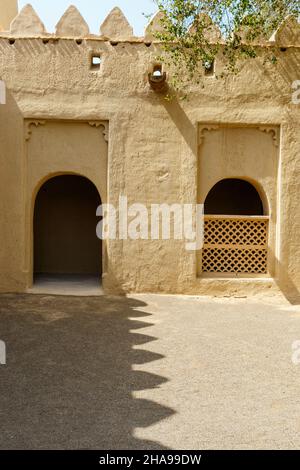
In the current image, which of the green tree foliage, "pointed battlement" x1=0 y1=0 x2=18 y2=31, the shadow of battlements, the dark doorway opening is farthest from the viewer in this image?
"pointed battlement" x1=0 y1=0 x2=18 y2=31

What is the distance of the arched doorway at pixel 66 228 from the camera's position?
11.5 meters

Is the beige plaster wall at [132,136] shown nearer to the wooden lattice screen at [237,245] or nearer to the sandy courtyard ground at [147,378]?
the wooden lattice screen at [237,245]

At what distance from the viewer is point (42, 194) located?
37.9ft

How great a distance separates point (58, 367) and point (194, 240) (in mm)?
4422

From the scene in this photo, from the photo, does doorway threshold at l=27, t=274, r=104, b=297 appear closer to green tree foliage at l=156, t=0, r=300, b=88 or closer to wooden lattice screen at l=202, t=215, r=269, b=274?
wooden lattice screen at l=202, t=215, r=269, b=274

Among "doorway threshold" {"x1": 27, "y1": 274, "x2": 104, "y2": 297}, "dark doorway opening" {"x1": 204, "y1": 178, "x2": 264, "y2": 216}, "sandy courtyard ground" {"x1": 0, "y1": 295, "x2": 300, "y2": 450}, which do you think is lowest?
"sandy courtyard ground" {"x1": 0, "y1": 295, "x2": 300, "y2": 450}

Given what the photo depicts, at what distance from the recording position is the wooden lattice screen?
8.67 metres

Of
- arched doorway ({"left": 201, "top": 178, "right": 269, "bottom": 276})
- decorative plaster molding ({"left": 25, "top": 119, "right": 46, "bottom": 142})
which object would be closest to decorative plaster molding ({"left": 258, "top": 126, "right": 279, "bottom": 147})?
arched doorway ({"left": 201, "top": 178, "right": 269, "bottom": 276})

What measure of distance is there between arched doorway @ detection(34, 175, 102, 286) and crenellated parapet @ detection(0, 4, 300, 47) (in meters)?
3.97

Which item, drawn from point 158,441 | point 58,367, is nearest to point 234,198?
point 58,367

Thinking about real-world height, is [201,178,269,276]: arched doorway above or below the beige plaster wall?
below

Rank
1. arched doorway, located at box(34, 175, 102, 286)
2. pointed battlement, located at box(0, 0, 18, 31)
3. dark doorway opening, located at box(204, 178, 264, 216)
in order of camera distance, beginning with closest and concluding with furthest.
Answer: arched doorway, located at box(34, 175, 102, 286), dark doorway opening, located at box(204, 178, 264, 216), pointed battlement, located at box(0, 0, 18, 31)

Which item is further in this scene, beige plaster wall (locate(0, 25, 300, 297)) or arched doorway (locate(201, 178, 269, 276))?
arched doorway (locate(201, 178, 269, 276))
